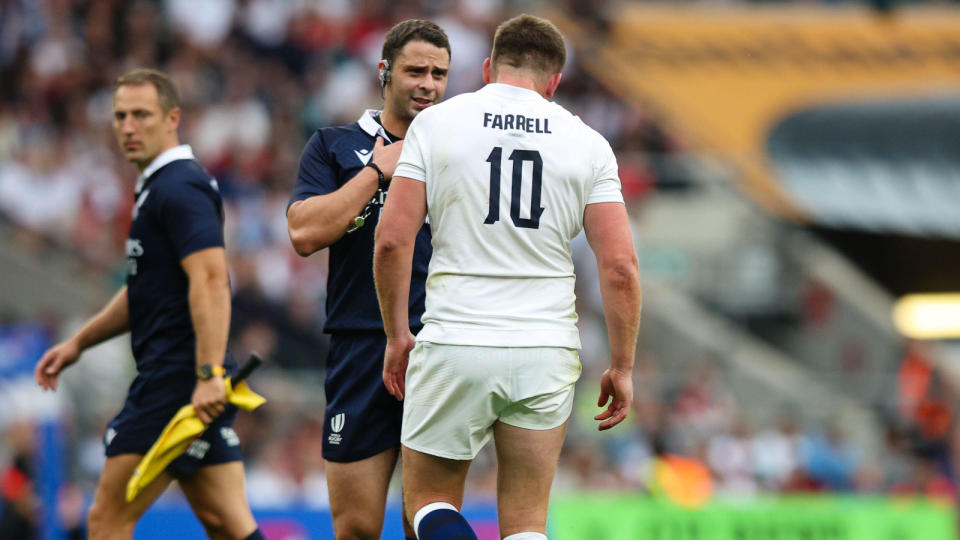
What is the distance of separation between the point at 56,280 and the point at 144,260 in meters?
9.65

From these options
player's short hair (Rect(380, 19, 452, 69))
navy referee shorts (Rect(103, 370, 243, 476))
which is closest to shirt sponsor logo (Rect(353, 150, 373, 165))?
player's short hair (Rect(380, 19, 452, 69))

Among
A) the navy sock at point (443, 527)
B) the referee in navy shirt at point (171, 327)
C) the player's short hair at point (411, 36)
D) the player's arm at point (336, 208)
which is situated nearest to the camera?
the navy sock at point (443, 527)

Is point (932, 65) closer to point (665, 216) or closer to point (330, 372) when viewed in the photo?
point (665, 216)

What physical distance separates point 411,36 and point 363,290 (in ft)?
3.41

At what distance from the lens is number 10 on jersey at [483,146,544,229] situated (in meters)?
5.16

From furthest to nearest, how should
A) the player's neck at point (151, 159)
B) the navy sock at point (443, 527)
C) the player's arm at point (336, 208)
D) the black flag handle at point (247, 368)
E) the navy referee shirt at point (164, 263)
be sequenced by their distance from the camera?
the player's neck at point (151, 159), the navy referee shirt at point (164, 263), the black flag handle at point (247, 368), the player's arm at point (336, 208), the navy sock at point (443, 527)

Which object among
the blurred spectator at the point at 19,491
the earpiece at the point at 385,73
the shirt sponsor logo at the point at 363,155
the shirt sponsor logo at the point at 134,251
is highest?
the earpiece at the point at 385,73

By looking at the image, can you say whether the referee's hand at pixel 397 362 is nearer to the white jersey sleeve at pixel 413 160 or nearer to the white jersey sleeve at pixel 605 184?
the white jersey sleeve at pixel 413 160

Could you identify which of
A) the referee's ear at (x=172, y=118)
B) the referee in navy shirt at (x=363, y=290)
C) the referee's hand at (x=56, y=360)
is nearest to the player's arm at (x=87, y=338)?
the referee's hand at (x=56, y=360)

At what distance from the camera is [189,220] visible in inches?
252

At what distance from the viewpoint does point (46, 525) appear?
35.5 ft

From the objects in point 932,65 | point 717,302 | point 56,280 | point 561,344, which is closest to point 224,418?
point 561,344

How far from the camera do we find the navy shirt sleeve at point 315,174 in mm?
5895

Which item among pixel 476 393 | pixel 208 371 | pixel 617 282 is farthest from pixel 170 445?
pixel 617 282
